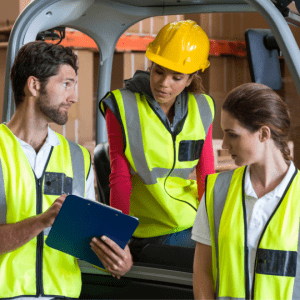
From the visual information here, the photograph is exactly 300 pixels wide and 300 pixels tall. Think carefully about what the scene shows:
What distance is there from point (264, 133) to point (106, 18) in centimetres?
176

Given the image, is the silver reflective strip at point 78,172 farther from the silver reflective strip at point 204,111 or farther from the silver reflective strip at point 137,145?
the silver reflective strip at point 204,111

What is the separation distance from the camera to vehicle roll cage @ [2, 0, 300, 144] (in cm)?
172

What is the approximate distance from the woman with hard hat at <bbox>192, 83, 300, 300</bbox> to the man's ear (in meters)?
0.79

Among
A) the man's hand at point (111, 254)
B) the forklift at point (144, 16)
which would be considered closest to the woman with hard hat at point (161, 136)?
the forklift at point (144, 16)

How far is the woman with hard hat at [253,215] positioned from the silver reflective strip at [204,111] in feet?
2.44

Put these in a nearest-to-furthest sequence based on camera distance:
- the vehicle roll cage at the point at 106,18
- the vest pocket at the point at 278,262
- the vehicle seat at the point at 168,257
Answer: the vest pocket at the point at 278,262 → the vehicle roll cage at the point at 106,18 → the vehicle seat at the point at 168,257

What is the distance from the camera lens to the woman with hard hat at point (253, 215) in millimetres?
1412

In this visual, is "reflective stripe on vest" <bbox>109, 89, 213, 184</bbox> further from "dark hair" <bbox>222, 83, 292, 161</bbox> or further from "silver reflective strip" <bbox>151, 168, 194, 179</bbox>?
"dark hair" <bbox>222, 83, 292, 161</bbox>

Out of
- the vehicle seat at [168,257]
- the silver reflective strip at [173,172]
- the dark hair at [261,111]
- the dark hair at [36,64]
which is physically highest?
the dark hair at [36,64]

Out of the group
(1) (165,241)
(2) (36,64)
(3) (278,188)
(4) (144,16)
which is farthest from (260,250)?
(4) (144,16)

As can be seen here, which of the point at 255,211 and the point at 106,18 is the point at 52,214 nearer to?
the point at 255,211

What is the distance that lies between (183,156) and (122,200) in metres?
0.41

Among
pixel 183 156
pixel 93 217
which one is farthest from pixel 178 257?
pixel 93 217

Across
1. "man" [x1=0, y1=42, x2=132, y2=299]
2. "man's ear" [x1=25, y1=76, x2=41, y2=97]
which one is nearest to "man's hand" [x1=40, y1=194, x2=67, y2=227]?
"man" [x1=0, y1=42, x2=132, y2=299]
